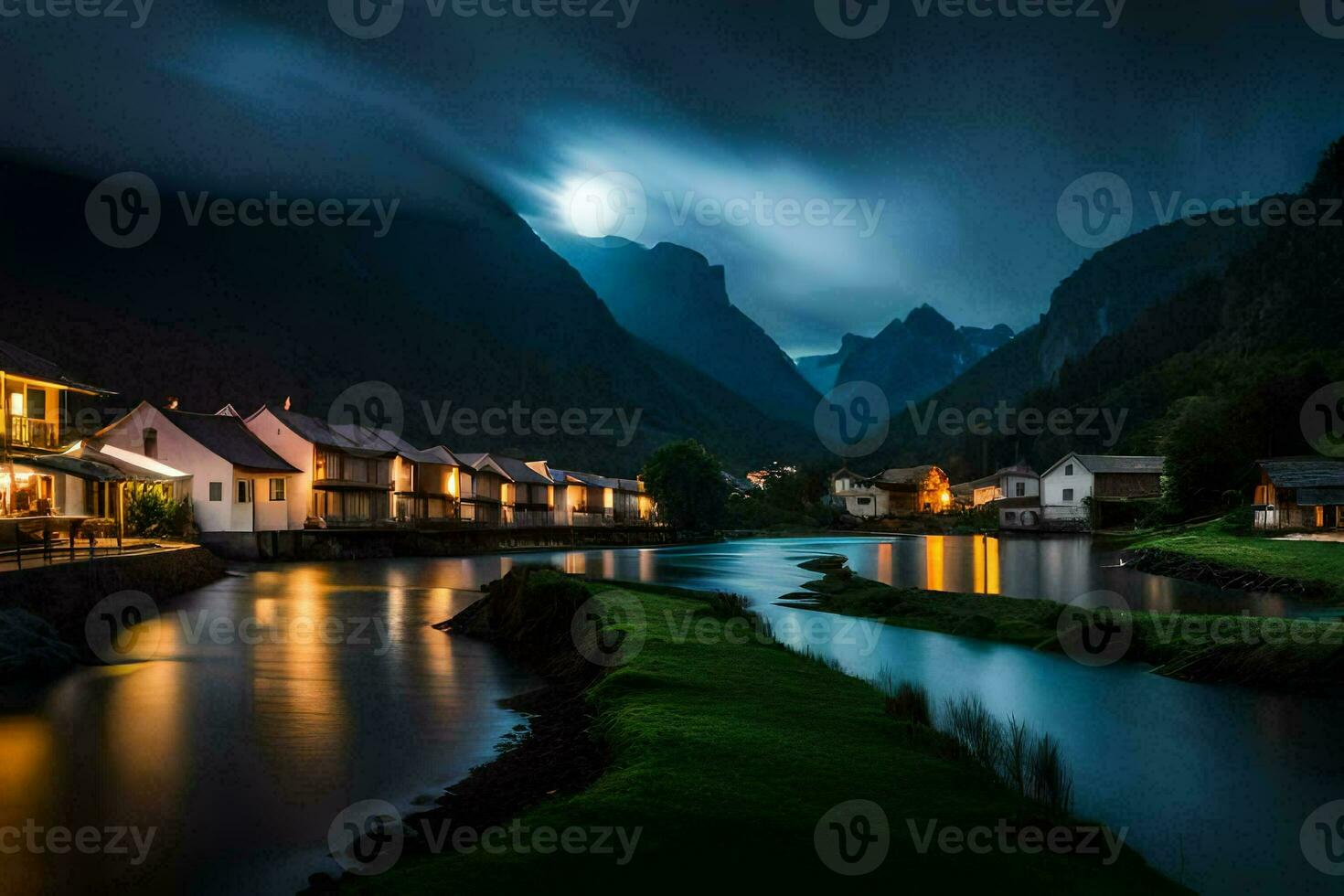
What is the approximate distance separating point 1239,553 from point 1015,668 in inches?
1067

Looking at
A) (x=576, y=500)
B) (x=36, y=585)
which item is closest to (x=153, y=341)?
(x=576, y=500)

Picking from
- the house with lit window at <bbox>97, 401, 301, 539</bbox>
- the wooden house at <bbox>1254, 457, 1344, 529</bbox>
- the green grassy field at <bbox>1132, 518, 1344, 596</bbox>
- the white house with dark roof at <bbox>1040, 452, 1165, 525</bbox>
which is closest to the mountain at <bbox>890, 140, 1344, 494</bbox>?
the white house with dark roof at <bbox>1040, 452, 1165, 525</bbox>

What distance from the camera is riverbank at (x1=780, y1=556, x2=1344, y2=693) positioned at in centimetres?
1783

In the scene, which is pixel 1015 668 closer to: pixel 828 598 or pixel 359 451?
pixel 828 598

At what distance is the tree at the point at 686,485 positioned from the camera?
3868 inches

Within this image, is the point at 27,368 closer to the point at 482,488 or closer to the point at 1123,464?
the point at 482,488

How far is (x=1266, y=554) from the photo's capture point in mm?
38750

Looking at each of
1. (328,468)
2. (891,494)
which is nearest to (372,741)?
(328,468)

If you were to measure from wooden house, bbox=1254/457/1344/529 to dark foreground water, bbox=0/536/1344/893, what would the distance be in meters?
21.3

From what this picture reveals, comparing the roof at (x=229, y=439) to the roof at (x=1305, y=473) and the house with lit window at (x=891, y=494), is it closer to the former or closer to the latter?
the roof at (x=1305, y=473)

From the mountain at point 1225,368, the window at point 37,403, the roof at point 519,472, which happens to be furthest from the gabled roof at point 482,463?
the mountain at point 1225,368

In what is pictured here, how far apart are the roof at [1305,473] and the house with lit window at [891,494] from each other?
87.3 metres

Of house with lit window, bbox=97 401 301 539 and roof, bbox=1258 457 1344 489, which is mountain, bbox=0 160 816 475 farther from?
roof, bbox=1258 457 1344 489

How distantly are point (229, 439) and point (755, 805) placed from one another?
61633mm
